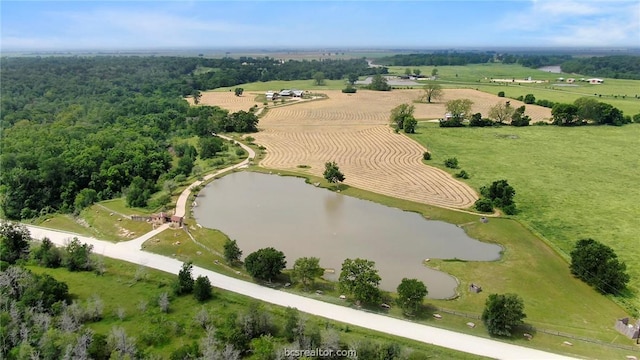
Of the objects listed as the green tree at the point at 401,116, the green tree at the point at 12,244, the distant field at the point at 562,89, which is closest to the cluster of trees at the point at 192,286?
the green tree at the point at 12,244

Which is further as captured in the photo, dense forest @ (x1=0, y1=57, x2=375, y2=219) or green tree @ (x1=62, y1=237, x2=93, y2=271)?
dense forest @ (x1=0, y1=57, x2=375, y2=219)

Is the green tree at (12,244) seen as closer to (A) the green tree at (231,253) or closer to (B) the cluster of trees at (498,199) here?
(A) the green tree at (231,253)

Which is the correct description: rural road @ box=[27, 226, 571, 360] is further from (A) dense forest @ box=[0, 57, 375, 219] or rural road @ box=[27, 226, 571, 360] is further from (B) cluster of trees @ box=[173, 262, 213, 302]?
(A) dense forest @ box=[0, 57, 375, 219]

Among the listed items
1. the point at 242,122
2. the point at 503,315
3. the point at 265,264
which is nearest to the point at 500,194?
the point at 503,315

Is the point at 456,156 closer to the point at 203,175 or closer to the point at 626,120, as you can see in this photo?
the point at 203,175

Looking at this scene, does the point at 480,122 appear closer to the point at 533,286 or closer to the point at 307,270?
the point at 533,286

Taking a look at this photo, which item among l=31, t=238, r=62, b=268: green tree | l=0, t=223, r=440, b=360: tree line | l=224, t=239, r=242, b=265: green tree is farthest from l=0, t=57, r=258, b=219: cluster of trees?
l=0, t=223, r=440, b=360: tree line
